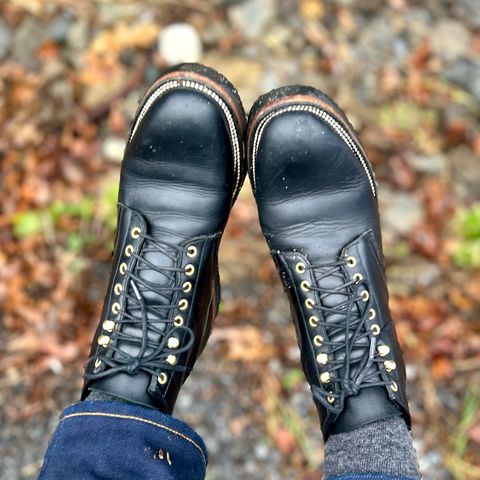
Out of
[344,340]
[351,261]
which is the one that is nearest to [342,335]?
[344,340]

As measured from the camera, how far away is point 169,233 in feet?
6.66

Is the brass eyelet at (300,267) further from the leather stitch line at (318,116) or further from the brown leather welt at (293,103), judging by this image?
the brown leather welt at (293,103)

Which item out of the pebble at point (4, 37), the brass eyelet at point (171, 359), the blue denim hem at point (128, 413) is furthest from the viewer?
the pebble at point (4, 37)

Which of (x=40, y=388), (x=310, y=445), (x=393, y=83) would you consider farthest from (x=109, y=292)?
(x=393, y=83)

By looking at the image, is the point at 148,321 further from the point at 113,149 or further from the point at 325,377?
the point at 113,149

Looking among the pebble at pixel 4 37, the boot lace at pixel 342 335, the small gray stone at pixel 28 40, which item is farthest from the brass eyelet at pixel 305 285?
the pebble at pixel 4 37

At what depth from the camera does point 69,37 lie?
287cm

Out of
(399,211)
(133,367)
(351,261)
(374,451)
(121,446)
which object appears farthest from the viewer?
(399,211)

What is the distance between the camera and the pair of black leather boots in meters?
1.90

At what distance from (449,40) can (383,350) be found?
5.95 ft

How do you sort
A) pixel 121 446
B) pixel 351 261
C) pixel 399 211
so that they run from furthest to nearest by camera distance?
pixel 399 211
pixel 351 261
pixel 121 446

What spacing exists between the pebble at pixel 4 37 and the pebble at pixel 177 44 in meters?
0.72

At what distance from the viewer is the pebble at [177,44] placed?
110 inches

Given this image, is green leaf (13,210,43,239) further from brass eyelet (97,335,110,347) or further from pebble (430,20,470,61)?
pebble (430,20,470,61)
